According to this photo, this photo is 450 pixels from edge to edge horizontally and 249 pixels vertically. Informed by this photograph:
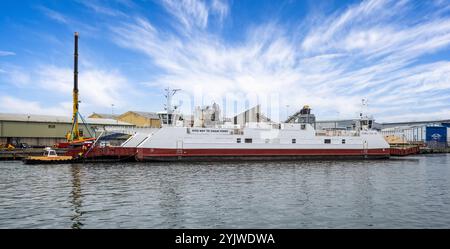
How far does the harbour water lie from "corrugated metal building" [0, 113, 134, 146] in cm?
4362

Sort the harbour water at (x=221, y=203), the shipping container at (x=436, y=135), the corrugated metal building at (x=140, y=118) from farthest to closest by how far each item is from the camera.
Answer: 1. the shipping container at (x=436, y=135)
2. the corrugated metal building at (x=140, y=118)
3. the harbour water at (x=221, y=203)

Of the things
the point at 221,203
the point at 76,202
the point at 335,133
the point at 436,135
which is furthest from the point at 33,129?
the point at 436,135

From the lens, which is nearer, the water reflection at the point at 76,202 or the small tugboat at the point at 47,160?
the water reflection at the point at 76,202

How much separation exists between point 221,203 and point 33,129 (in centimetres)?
6134

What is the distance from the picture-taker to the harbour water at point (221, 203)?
1392cm

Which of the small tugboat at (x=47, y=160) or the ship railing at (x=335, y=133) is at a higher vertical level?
the ship railing at (x=335, y=133)

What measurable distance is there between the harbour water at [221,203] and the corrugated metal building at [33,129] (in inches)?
1717

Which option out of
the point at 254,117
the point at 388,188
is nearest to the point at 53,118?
the point at 254,117

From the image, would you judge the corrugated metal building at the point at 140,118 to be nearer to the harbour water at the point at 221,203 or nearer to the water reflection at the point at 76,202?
the harbour water at the point at 221,203

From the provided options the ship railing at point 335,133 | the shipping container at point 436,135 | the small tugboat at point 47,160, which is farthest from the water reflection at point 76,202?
the shipping container at point 436,135

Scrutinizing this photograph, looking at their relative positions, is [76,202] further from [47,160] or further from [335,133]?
[335,133]

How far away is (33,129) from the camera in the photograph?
66438 mm

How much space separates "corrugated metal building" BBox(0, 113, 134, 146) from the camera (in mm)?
63938

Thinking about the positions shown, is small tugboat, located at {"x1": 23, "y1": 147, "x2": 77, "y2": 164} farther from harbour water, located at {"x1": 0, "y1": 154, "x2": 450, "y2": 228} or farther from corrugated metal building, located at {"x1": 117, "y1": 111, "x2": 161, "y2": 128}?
corrugated metal building, located at {"x1": 117, "y1": 111, "x2": 161, "y2": 128}
